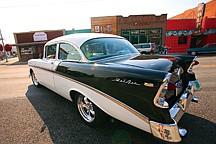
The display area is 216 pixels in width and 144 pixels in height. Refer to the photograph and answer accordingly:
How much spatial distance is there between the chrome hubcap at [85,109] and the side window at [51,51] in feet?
4.99

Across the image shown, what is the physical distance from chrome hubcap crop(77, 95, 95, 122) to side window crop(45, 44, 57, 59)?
4.99 ft

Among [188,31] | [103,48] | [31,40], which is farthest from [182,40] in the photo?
[31,40]

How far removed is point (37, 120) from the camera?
301cm

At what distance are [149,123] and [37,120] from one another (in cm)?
253

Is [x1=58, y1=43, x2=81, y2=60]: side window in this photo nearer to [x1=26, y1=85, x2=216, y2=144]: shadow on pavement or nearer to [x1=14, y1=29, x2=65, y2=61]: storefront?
[x1=26, y1=85, x2=216, y2=144]: shadow on pavement

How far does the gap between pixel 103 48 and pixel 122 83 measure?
1.35 metres

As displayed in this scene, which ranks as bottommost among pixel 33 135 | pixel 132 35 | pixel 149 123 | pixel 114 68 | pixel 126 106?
pixel 33 135

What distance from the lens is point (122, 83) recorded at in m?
1.85

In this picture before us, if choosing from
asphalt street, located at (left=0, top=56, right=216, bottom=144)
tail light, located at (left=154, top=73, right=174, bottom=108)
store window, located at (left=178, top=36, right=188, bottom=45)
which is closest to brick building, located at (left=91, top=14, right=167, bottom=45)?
store window, located at (left=178, top=36, right=188, bottom=45)

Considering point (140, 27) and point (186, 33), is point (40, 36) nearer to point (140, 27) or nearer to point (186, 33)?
point (140, 27)

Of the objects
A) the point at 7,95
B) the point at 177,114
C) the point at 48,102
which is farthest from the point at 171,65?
the point at 7,95

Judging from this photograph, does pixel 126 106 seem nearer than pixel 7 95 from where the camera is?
Yes

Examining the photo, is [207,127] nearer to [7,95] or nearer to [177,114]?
[177,114]

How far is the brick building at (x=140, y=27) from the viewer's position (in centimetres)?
2097
